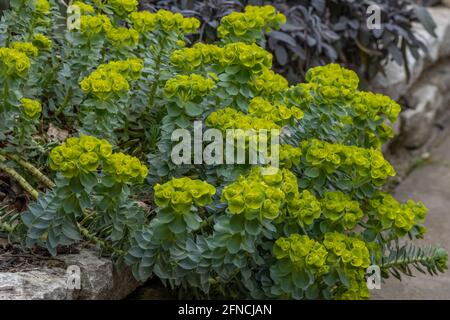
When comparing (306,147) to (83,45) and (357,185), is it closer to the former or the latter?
(357,185)

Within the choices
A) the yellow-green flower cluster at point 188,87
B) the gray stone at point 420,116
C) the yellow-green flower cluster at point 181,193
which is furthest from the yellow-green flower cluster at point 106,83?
the gray stone at point 420,116

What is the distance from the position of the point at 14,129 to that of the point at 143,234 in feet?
1.81

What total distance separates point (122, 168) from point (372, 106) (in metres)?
0.93

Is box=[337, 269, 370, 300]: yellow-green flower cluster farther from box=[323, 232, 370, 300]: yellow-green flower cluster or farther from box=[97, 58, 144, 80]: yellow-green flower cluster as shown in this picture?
box=[97, 58, 144, 80]: yellow-green flower cluster

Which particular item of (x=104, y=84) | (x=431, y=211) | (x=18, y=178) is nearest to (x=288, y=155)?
(x=104, y=84)

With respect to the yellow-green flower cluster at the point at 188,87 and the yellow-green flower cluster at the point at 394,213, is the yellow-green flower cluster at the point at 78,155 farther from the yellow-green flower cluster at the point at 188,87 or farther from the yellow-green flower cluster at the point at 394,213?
the yellow-green flower cluster at the point at 394,213

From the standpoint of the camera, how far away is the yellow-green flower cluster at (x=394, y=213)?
2.53 meters

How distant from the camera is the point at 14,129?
2.42 meters

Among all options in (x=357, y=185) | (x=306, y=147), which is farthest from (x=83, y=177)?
(x=357, y=185)

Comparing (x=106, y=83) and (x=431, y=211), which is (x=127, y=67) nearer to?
(x=106, y=83)

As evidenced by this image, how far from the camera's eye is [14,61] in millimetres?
2213

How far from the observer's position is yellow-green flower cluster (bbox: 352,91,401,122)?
256cm

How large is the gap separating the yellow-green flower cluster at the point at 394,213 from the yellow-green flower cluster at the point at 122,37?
956 millimetres

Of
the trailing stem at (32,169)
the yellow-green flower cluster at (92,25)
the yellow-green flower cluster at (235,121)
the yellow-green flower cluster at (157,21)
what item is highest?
the yellow-green flower cluster at (157,21)
